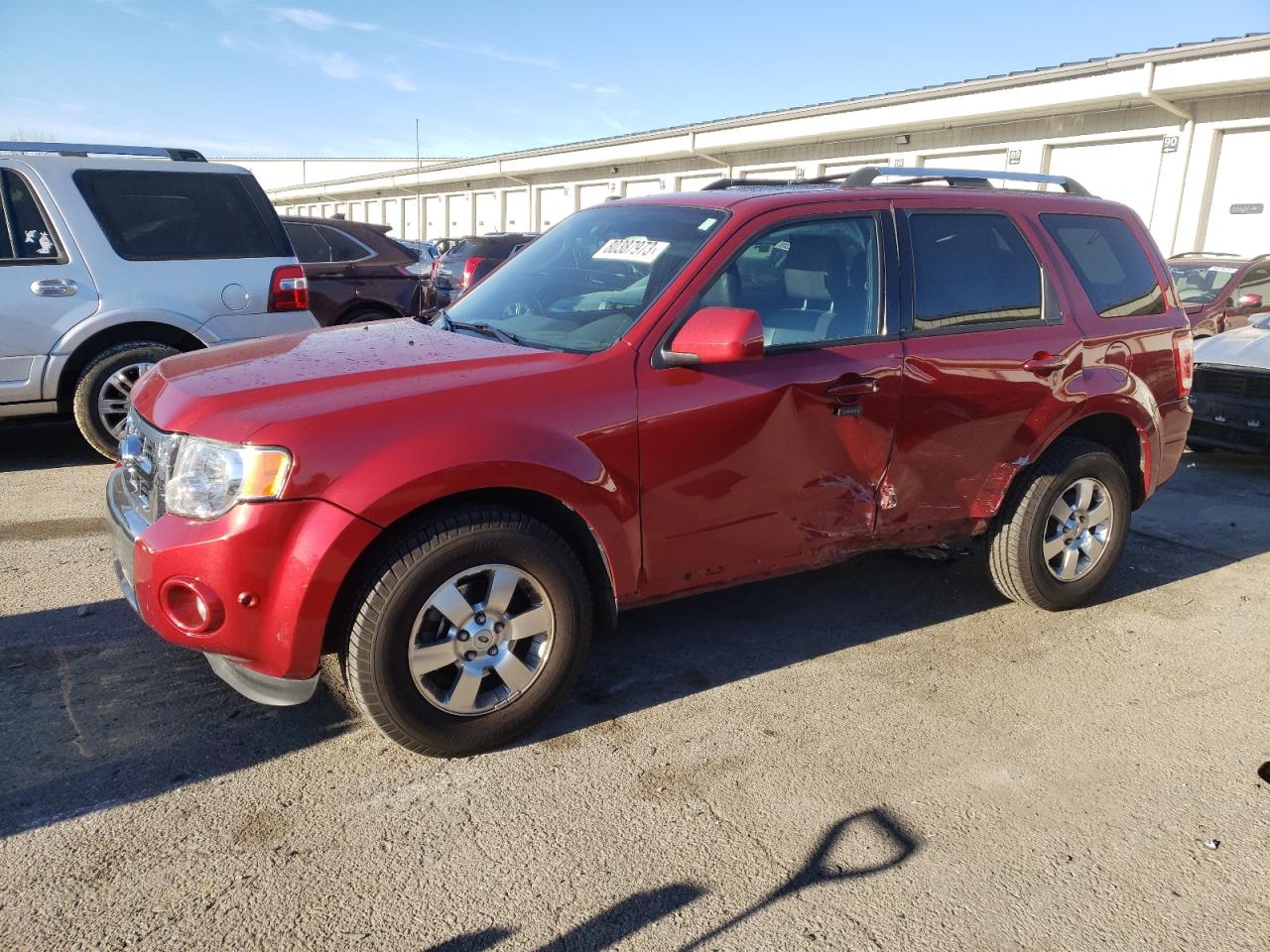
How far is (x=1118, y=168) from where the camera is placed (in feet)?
51.3

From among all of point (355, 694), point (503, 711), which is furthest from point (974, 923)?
point (355, 694)

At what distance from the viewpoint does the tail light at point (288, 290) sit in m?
6.59

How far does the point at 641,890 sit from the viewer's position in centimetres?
251

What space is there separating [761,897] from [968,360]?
2.33 meters

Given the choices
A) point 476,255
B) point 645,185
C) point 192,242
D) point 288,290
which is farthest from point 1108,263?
point 645,185

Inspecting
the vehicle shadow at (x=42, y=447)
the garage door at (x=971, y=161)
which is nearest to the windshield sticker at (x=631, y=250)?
the vehicle shadow at (x=42, y=447)

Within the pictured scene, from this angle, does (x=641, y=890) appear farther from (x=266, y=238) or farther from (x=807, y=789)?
(x=266, y=238)

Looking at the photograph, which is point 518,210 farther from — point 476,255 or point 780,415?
point 780,415

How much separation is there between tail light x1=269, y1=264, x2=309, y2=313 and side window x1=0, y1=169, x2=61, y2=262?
1.28 metres

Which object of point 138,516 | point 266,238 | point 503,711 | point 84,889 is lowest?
point 84,889

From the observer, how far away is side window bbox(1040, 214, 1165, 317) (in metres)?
4.33

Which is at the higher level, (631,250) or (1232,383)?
(631,250)

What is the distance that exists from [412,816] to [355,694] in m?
0.41

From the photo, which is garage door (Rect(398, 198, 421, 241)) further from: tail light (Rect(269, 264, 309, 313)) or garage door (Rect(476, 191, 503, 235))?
tail light (Rect(269, 264, 309, 313))
